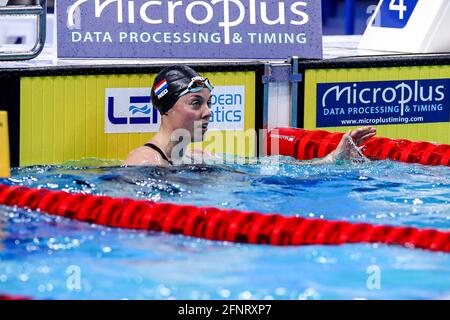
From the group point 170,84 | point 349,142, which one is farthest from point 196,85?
point 349,142

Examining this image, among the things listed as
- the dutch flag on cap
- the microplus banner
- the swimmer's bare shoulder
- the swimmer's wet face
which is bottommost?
the swimmer's bare shoulder

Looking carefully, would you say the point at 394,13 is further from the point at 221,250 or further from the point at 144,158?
the point at 221,250

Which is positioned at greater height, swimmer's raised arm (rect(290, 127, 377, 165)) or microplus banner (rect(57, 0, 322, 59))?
microplus banner (rect(57, 0, 322, 59))

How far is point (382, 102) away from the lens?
6.29 m

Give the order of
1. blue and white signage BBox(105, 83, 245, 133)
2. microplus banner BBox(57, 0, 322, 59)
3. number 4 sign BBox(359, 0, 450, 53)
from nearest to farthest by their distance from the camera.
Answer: blue and white signage BBox(105, 83, 245, 133)
microplus banner BBox(57, 0, 322, 59)
number 4 sign BBox(359, 0, 450, 53)

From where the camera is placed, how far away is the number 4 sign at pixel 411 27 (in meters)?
6.54

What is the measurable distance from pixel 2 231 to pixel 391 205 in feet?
5.99

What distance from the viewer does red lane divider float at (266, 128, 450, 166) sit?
19.0 ft

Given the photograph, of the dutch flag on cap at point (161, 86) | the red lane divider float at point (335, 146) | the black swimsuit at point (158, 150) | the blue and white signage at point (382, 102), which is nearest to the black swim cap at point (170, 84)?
the dutch flag on cap at point (161, 86)

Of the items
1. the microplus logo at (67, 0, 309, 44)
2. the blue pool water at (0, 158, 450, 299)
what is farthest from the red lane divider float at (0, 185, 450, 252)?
the microplus logo at (67, 0, 309, 44)

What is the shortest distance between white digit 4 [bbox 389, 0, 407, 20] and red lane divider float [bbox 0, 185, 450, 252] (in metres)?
2.89

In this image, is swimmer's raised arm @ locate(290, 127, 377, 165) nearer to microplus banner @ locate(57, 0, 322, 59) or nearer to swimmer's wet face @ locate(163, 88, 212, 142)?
swimmer's wet face @ locate(163, 88, 212, 142)
